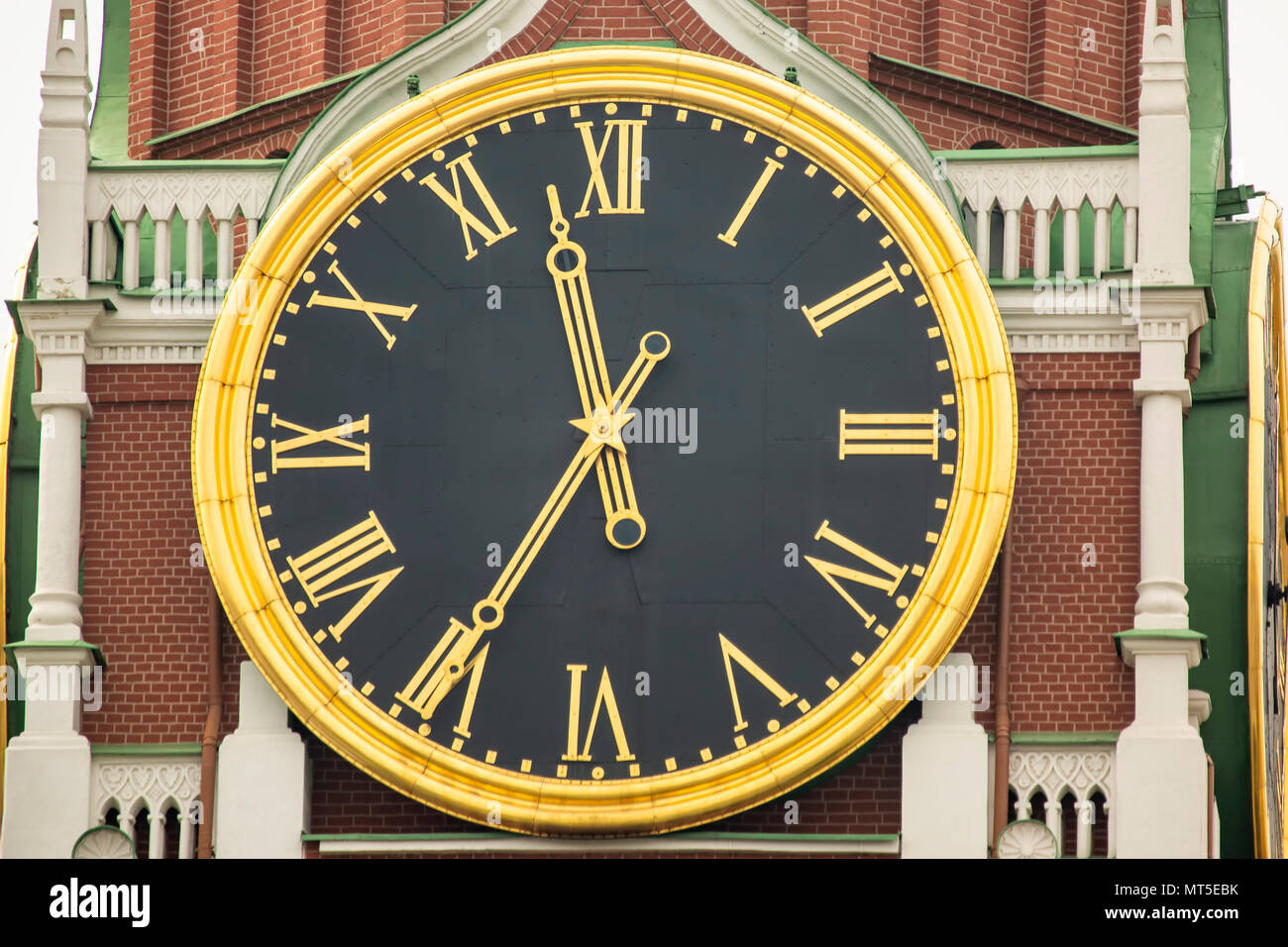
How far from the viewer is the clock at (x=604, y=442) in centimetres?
1991

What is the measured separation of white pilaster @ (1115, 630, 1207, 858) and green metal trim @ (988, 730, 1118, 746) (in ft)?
0.41

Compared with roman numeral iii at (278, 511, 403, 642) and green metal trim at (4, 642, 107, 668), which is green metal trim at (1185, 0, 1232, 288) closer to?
roman numeral iii at (278, 511, 403, 642)

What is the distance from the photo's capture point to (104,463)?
21.0m

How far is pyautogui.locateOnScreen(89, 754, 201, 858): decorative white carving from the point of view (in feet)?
66.6

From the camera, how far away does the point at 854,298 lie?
20.5 metres

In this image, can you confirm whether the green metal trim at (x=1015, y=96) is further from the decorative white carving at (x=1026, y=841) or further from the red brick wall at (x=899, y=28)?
the decorative white carving at (x=1026, y=841)

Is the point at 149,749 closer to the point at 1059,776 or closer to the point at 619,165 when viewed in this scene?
the point at 619,165

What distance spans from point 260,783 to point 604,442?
8.88 feet

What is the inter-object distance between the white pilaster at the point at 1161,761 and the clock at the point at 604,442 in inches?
42.9

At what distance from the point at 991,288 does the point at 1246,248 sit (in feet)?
9.50

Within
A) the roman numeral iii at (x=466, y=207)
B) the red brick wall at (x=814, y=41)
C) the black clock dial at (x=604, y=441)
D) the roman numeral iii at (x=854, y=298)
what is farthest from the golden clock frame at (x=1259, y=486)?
the roman numeral iii at (x=466, y=207)

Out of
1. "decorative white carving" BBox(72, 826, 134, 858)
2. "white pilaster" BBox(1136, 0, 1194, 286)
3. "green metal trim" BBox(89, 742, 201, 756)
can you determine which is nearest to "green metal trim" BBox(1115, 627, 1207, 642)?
"white pilaster" BBox(1136, 0, 1194, 286)

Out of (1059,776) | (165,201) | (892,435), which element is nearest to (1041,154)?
(892,435)

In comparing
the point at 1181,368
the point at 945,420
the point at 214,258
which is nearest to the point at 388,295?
the point at 214,258
